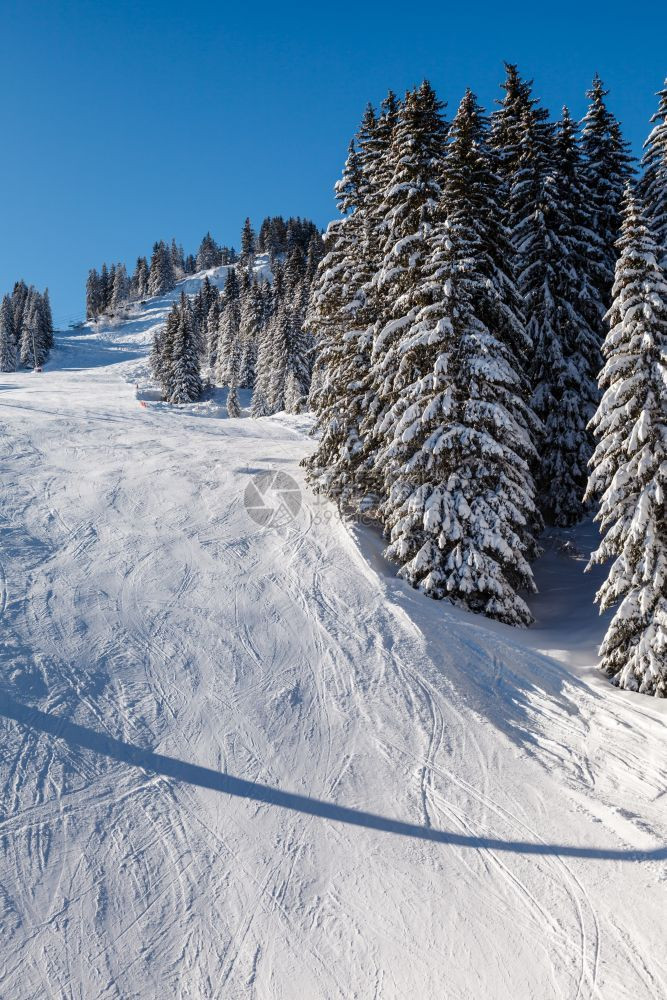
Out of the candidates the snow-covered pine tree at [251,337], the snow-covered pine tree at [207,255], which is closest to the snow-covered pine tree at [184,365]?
the snow-covered pine tree at [251,337]

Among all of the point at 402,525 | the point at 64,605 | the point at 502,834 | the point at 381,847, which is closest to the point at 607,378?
the point at 402,525

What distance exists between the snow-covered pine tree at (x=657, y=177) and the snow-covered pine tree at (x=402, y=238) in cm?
825

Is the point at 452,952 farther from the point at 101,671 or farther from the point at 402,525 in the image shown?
the point at 402,525

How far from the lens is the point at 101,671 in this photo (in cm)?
1055

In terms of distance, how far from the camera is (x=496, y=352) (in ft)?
48.1

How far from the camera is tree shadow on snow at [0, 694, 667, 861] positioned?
7.90m

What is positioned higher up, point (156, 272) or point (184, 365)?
point (156, 272)

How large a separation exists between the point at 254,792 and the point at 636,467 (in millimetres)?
8517

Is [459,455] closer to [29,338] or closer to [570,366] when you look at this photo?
[570,366]

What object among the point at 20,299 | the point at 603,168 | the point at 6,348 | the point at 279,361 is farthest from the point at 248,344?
the point at 20,299

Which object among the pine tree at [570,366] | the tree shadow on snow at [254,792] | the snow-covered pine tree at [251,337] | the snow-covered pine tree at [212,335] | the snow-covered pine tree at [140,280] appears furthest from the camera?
the snow-covered pine tree at [140,280]

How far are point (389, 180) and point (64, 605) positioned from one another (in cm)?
1484

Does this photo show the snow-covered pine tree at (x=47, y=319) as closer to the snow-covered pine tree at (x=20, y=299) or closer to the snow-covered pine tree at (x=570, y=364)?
the snow-covered pine tree at (x=20, y=299)

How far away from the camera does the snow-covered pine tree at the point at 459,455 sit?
1398cm
